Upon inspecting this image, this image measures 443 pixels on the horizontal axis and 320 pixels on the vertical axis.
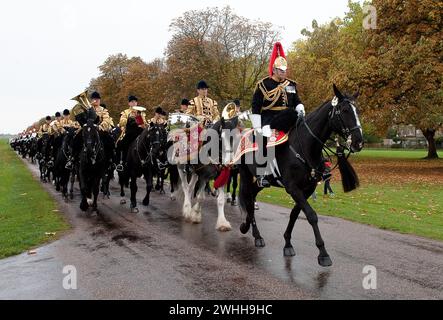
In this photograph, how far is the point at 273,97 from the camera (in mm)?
8844

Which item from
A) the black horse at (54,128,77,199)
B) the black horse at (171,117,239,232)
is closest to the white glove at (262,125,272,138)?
the black horse at (171,117,239,232)

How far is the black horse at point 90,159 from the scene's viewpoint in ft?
45.0

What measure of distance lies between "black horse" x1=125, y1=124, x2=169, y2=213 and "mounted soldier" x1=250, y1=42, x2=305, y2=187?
6152 millimetres

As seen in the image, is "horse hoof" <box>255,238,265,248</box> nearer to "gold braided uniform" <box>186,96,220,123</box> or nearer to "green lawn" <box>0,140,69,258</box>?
"gold braided uniform" <box>186,96,220,123</box>

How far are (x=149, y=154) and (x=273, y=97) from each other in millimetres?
6722

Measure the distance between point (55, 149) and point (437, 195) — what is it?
1681cm

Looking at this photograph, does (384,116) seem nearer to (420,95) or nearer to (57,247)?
(420,95)

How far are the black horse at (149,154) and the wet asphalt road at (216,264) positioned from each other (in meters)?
2.92

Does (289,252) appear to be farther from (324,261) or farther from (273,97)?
(273,97)

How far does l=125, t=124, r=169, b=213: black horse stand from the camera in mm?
14547

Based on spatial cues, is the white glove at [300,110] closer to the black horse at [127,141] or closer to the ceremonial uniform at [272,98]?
the ceremonial uniform at [272,98]

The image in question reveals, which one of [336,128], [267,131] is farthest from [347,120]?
[267,131]

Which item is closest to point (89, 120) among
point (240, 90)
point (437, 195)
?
point (437, 195)

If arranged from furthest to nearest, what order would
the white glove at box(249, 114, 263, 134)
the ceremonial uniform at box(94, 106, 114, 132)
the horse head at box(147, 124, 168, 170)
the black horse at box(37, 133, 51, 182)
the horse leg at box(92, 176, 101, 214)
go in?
the black horse at box(37, 133, 51, 182) < the ceremonial uniform at box(94, 106, 114, 132) < the horse head at box(147, 124, 168, 170) < the horse leg at box(92, 176, 101, 214) < the white glove at box(249, 114, 263, 134)
